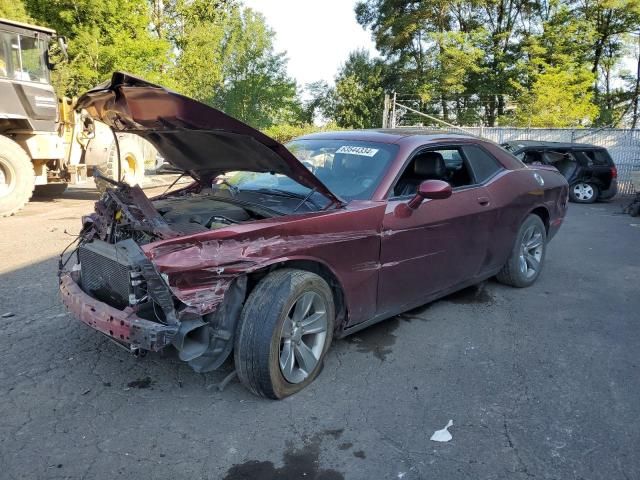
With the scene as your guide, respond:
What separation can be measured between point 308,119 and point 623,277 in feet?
119

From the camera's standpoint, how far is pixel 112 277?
3229 mm

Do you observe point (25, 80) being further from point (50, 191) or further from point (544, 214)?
point (544, 214)

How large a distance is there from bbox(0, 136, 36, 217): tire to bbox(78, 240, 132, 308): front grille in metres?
6.99

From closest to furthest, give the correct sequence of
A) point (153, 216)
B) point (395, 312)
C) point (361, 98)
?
point (153, 216) → point (395, 312) → point (361, 98)

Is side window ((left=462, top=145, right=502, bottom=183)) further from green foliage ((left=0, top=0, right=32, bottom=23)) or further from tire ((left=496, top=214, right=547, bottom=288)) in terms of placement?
green foliage ((left=0, top=0, right=32, bottom=23))

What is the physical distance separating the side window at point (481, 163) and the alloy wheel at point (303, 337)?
2243 millimetres

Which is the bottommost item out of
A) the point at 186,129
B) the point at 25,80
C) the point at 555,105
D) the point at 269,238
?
the point at 269,238

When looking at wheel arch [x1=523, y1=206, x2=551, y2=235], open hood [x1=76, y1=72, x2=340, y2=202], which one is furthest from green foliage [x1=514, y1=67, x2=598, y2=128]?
open hood [x1=76, y1=72, x2=340, y2=202]

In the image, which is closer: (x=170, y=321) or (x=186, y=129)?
(x=170, y=321)

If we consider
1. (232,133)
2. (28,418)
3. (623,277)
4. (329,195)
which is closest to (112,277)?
(28,418)

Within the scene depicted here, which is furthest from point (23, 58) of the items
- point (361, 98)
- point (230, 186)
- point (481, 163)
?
point (361, 98)

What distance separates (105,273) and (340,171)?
1850mm

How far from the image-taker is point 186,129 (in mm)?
3084

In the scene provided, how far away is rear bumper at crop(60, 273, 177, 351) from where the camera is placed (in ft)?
9.24
